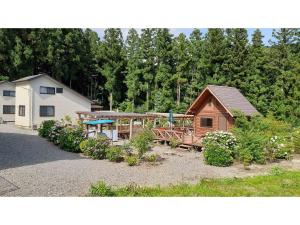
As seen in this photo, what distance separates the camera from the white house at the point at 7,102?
19.7 metres

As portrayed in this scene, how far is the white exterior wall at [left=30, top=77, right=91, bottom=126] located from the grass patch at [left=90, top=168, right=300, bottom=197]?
12018mm

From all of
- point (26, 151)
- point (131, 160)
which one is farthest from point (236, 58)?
point (26, 151)

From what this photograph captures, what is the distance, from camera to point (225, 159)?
528 inches

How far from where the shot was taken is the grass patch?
28.2 ft

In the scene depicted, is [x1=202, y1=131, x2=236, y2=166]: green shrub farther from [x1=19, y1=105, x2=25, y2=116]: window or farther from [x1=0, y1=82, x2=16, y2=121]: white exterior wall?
[x1=0, y1=82, x2=16, y2=121]: white exterior wall

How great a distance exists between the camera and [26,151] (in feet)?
45.2

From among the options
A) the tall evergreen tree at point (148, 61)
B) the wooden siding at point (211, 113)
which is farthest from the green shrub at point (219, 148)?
the tall evergreen tree at point (148, 61)

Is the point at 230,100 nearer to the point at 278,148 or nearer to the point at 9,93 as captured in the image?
the point at 278,148

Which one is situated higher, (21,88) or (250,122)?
(21,88)

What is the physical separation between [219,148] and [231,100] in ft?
16.1

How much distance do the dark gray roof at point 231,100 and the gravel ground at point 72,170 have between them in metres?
3.31
